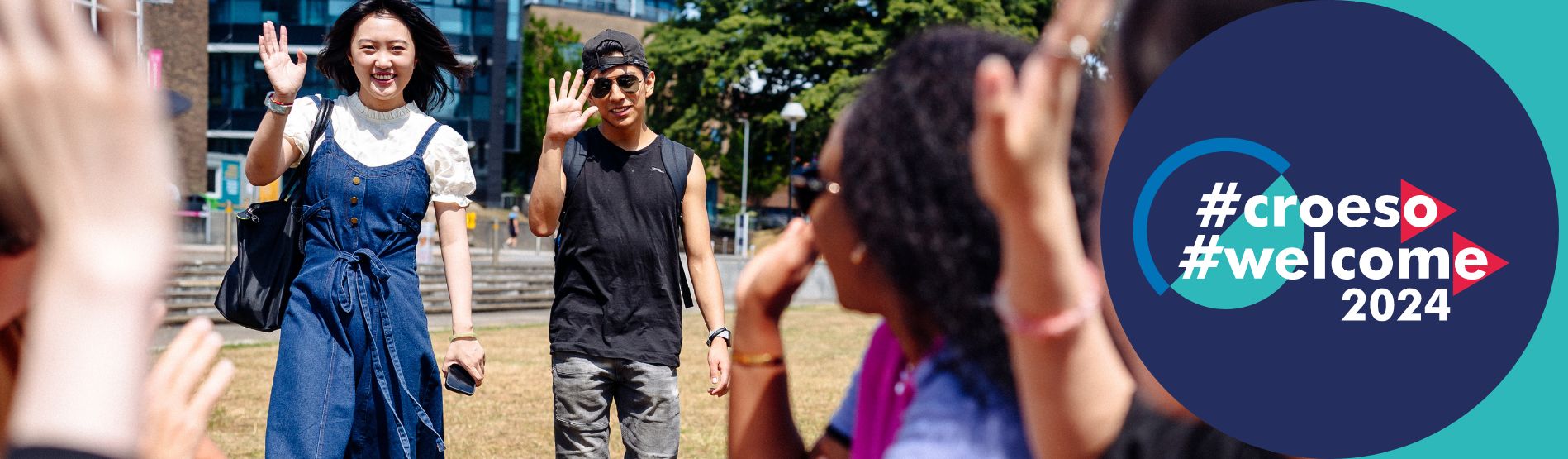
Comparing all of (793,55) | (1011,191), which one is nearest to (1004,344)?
(1011,191)

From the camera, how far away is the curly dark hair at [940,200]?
1387 millimetres

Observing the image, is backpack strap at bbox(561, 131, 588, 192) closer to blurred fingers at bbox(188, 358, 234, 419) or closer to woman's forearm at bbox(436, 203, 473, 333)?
woman's forearm at bbox(436, 203, 473, 333)

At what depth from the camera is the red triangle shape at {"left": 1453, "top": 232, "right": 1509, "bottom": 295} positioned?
5.20ft

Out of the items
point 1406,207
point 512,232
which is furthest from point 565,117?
point 512,232

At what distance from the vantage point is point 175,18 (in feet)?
115

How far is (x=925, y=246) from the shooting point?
4.62ft

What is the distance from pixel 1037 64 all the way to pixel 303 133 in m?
3.08

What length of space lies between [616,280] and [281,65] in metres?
1.36

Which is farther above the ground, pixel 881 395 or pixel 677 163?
pixel 677 163

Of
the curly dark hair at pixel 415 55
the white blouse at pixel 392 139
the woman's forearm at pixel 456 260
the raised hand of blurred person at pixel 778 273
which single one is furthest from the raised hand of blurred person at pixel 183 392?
the curly dark hair at pixel 415 55

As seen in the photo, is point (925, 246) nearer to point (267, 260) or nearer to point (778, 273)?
point (778, 273)

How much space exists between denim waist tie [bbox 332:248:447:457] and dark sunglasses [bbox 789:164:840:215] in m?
2.13

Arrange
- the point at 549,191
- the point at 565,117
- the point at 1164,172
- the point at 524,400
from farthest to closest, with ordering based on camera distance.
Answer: the point at 524,400, the point at 549,191, the point at 565,117, the point at 1164,172

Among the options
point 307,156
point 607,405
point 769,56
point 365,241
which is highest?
point 769,56
